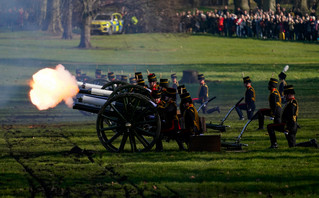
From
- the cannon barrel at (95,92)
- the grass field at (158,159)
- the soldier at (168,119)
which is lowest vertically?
the grass field at (158,159)

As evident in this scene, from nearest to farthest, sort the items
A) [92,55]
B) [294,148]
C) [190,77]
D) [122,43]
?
Result: [294,148] → [190,77] → [92,55] → [122,43]

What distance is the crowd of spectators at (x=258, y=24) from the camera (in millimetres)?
46594

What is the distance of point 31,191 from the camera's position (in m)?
11.6

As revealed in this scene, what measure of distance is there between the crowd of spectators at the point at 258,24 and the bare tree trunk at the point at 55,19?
8735 mm

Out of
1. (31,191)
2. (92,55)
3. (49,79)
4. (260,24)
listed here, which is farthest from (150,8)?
(31,191)

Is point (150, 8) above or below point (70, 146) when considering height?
above

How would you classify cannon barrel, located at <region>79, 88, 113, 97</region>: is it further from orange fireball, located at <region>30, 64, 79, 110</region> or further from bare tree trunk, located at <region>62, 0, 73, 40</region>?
bare tree trunk, located at <region>62, 0, 73, 40</region>

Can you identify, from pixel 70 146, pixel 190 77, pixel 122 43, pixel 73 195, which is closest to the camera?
pixel 73 195

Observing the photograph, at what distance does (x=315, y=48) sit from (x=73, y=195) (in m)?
36.3

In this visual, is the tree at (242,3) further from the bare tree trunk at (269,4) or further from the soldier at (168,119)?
the soldier at (168,119)

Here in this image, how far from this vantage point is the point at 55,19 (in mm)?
54656

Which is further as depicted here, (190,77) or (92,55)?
(92,55)

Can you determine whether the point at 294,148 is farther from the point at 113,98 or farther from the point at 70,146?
the point at 70,146

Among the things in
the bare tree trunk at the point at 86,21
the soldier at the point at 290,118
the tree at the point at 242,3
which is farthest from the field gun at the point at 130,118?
the tree at the point at 242,3
